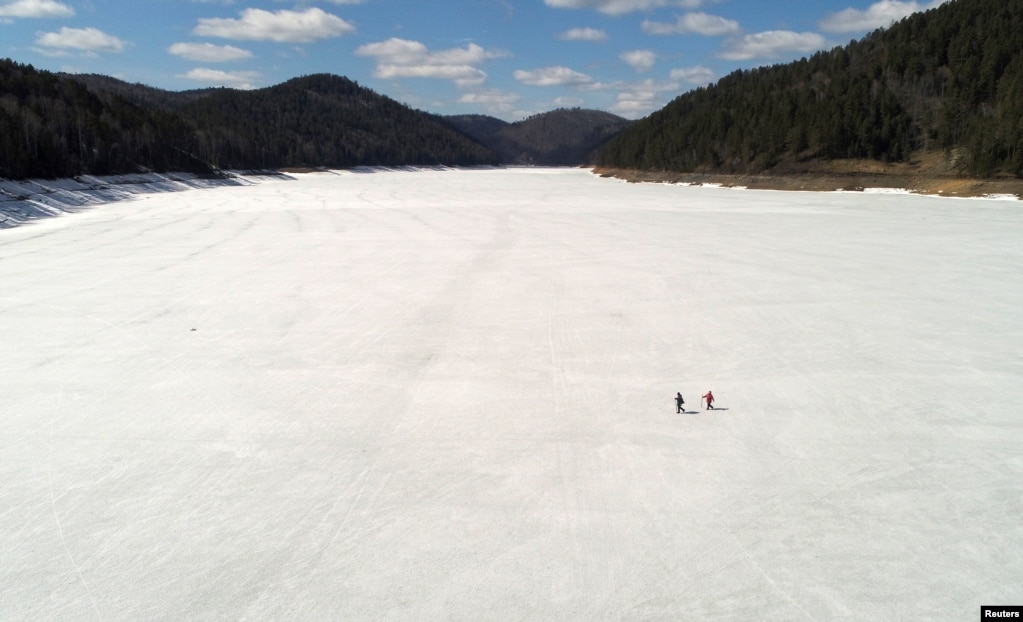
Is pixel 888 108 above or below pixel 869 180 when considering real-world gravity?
above

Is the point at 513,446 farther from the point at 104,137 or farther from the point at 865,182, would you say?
the point at 104,137

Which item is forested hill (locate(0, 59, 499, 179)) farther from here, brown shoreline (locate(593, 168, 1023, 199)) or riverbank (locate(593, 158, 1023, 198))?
riverbank (locate(593, 158, 1023, 198))

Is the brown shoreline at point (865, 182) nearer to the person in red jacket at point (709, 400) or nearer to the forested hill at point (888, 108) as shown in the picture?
the forested hill at point (888, 108)

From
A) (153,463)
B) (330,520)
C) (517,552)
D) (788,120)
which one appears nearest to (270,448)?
(153,463)

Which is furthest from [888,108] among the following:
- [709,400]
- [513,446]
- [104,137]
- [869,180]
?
[104,137]

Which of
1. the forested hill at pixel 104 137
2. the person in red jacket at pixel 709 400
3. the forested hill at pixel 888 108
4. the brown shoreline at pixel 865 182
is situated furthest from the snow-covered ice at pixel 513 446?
the forested hill at pixel 888 108

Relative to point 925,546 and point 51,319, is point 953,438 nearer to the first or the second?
point 925,546
